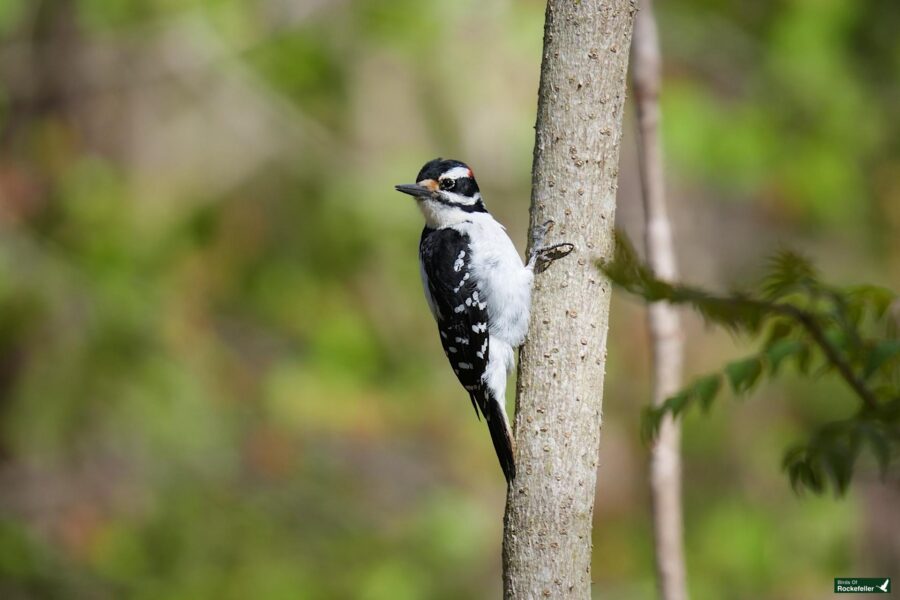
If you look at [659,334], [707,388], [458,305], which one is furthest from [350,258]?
[707,388]

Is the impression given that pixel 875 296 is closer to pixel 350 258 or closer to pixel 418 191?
pixel 418 191

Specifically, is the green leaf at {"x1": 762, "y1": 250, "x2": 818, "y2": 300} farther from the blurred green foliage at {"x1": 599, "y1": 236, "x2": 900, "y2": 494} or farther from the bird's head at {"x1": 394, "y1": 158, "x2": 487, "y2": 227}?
the bird's head at {"x1": 394, "y1": 158, "x2": 487, "y2": 227}

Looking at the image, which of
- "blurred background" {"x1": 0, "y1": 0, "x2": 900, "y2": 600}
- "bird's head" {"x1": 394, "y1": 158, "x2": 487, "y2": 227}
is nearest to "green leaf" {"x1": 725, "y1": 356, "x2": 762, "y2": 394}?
"bird's head" {"x1": 394, "y1": 158, "x2": 487, "y2": 227}

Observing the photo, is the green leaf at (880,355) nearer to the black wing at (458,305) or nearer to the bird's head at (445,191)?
the black wing at (458,305)

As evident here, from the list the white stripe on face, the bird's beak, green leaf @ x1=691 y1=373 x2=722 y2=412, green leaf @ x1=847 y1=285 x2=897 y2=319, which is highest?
the white stripe on face

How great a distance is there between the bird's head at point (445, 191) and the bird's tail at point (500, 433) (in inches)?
31.1

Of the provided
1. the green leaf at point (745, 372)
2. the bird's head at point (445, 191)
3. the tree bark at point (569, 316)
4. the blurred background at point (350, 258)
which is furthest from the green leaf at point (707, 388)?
the blurred background at point (350, 258)

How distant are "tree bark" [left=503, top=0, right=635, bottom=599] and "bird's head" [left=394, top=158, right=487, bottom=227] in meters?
1.30

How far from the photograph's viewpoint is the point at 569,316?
2.32 meters

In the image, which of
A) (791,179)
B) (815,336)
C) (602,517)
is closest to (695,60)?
(791,179)

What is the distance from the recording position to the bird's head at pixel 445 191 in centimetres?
361

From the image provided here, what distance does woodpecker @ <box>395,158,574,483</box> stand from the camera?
10.5 ft

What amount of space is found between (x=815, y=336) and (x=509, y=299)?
5.20 ft

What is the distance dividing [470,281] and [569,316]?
1.19 meters
